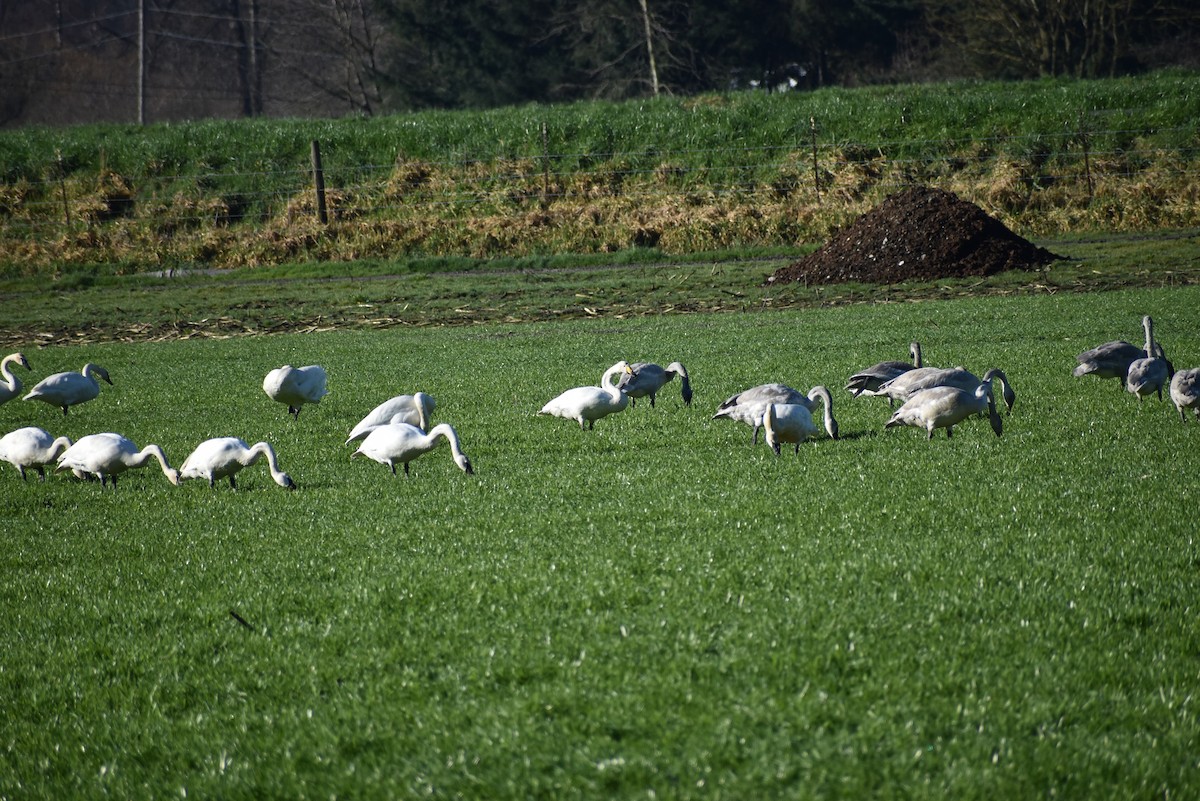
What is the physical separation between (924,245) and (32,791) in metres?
22.8

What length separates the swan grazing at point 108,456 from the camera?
32.3 feet

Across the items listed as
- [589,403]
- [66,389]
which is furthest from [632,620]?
[66,389]

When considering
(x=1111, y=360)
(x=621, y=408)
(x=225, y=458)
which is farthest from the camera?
(x=1111, y=360)

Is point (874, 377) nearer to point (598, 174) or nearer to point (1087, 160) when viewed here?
point (1087, 160)

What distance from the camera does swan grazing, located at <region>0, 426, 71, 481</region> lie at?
1052 centimetres

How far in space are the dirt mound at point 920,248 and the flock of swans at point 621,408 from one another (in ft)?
40.7

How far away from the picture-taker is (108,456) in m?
9.88

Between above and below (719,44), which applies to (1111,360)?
below

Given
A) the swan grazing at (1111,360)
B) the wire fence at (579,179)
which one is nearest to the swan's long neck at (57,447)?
the swan grazing at (1111,360)

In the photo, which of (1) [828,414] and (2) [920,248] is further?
(2) [920,248]

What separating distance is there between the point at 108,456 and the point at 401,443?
2393 mm

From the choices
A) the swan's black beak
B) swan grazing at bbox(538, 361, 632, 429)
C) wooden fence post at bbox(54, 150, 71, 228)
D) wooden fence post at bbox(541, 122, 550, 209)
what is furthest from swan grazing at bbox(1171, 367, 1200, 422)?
wooden fence post at bbox(54, 150, 71, 228)

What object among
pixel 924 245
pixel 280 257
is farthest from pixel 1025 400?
pixel 280 257

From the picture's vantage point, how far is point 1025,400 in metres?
11.7
